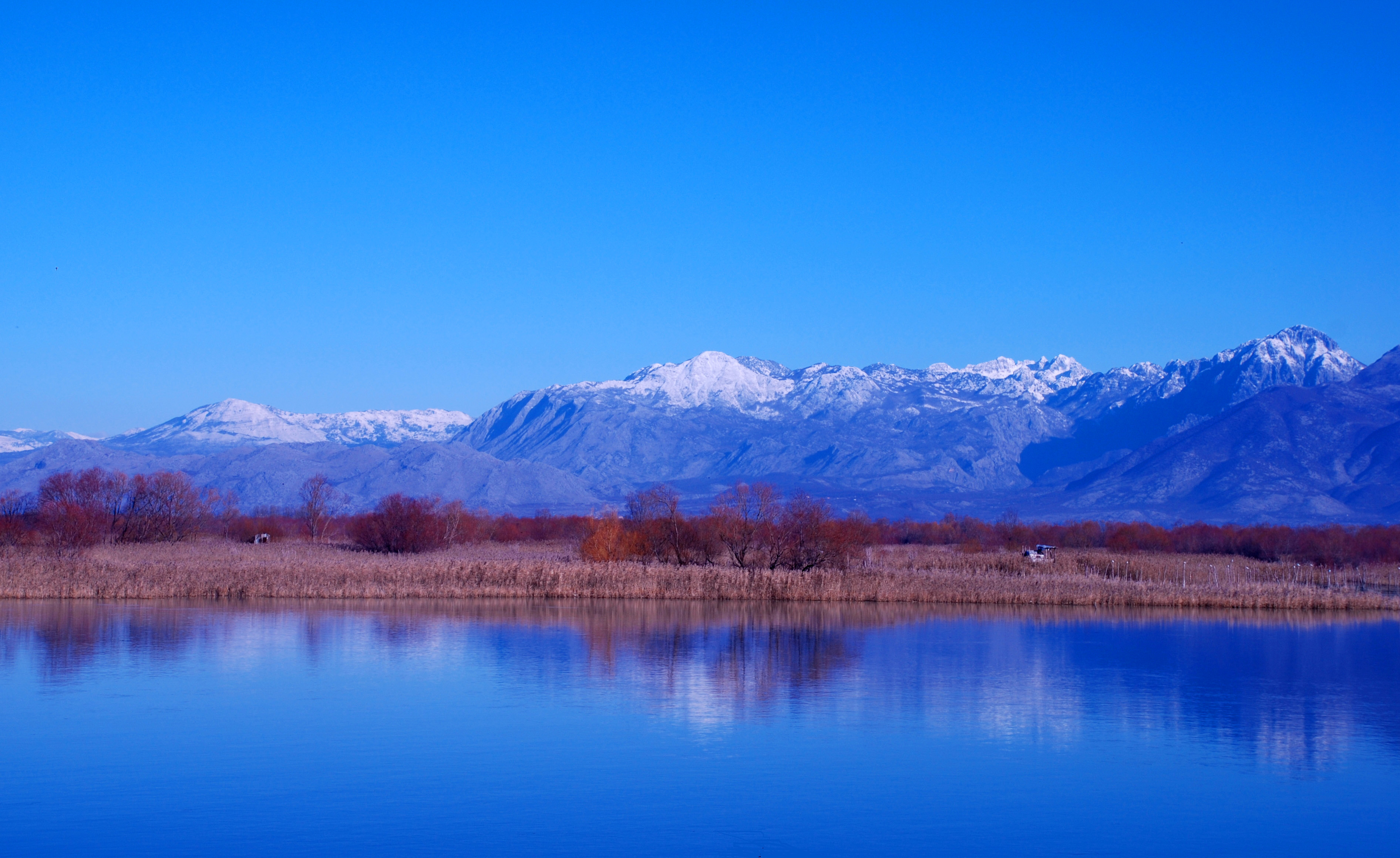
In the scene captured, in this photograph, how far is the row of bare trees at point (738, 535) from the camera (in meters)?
47.2

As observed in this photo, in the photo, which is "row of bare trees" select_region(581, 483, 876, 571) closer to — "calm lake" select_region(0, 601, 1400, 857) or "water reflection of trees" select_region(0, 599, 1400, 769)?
"water reflection of trees" select_region(0, 599, 1400, 769)

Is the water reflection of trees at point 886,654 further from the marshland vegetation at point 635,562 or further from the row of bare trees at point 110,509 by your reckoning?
the row of bare trees at point 110,509

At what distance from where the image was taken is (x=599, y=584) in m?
40.8

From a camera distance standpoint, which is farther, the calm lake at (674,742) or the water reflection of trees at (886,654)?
the water reflection of trees at (886,654)

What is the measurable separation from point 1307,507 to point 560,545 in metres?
154

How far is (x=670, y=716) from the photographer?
795 inches

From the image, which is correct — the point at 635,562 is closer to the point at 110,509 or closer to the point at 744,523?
the point at 744,523

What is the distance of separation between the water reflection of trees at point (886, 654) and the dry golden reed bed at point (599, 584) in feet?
3.92

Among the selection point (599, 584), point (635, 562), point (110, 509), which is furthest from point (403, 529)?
point (599, 584)

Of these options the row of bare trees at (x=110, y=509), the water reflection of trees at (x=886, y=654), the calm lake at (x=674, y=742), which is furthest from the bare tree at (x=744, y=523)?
the row of bare trees at (x=110, y=509)

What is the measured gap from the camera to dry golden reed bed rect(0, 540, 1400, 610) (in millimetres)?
38281

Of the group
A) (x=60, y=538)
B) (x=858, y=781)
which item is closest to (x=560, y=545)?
(x=60, y=538)

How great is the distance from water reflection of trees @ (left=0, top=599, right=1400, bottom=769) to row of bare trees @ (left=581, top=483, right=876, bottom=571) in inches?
277

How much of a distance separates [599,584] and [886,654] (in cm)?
1451
